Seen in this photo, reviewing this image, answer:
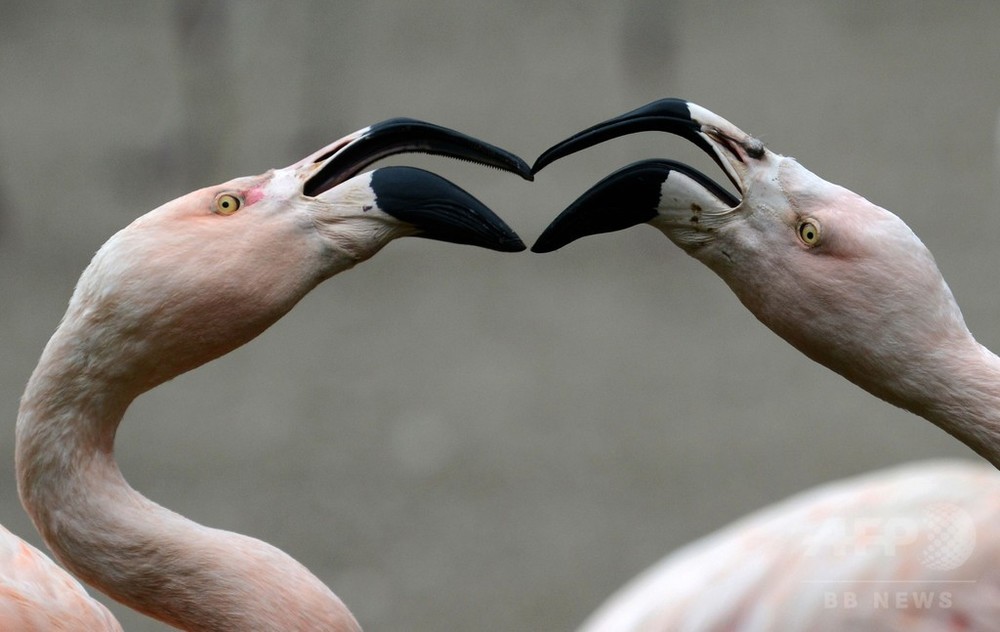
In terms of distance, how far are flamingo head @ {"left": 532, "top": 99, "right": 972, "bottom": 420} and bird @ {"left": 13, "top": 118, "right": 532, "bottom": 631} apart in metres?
0.18

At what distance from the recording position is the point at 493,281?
19.5 feet

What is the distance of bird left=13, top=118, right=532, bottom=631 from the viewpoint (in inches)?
62.7

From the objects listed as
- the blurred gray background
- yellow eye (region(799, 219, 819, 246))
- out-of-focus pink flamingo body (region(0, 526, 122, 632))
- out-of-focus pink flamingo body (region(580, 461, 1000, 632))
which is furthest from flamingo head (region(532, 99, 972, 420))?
the blurred gray background

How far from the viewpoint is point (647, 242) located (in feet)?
19.5

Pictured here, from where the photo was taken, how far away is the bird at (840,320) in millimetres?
1496

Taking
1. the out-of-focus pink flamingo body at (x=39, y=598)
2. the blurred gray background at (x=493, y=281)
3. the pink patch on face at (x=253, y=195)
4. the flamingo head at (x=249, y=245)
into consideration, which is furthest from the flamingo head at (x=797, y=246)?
the blurred gray background at (x=493, y=281)

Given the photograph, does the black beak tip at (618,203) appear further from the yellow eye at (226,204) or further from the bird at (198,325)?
the yellow eye at (226,204)

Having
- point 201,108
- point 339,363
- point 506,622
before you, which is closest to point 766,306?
point 506,622

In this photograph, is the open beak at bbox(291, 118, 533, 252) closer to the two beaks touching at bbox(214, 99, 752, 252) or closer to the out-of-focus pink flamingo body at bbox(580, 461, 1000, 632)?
→ the two beaks touching at bbox(214, 99, 752, 252)

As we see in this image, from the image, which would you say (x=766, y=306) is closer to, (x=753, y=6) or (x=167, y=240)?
(x=167, y=240)

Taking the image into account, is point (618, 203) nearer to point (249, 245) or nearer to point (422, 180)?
point (422, 180)

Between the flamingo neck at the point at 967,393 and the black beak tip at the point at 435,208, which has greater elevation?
the black beak tip at the point at 435,208

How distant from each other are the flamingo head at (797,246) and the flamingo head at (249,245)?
0.55ft

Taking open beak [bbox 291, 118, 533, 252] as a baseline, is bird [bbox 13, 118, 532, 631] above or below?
below
